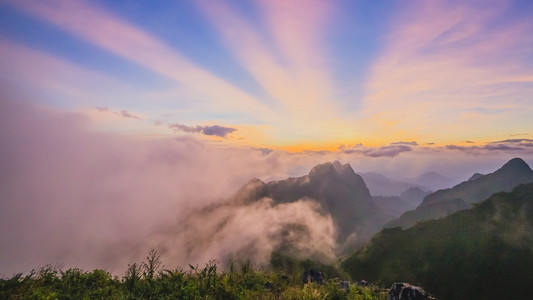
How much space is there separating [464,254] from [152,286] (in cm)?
19826

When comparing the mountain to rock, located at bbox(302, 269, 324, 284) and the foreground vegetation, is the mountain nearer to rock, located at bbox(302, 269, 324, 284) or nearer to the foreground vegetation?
rock, located at bbox(302, 269, 324, 284)

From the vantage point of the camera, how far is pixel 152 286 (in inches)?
436

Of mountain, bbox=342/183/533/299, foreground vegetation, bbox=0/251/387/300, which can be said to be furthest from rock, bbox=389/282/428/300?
mountain, bbox=342/183/533/299

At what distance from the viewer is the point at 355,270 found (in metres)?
171

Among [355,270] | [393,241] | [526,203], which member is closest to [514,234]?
[526,203]

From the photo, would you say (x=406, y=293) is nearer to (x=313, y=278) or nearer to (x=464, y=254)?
(x=313, y=278)

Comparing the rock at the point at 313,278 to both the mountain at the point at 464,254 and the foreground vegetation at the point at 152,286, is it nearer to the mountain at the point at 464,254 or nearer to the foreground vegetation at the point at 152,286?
the foreground vegetation at the point at 152,286

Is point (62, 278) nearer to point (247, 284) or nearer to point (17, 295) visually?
point (17, 295)

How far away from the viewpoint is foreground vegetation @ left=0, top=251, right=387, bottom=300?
1025 cm

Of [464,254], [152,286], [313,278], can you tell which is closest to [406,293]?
[313,278]

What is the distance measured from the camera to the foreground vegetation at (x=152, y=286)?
10.2 meters

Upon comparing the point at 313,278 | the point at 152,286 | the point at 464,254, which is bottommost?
the point at 464,254

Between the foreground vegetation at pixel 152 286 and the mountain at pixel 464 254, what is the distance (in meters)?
156

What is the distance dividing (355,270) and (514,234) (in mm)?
99707
